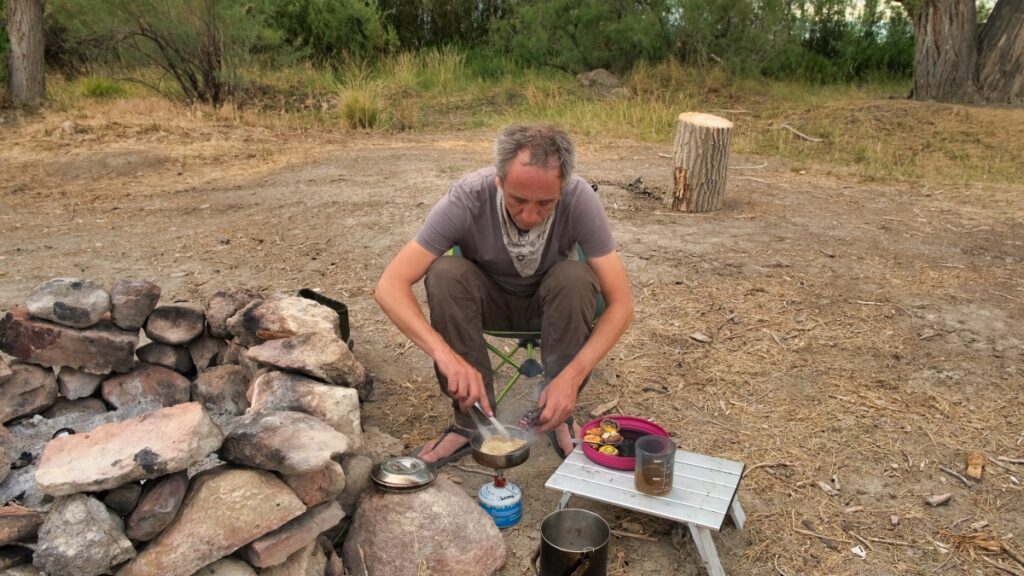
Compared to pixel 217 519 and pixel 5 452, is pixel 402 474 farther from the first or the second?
pixel 5 452

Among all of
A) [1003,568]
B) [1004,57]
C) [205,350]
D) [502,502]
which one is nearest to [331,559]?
[502,502]

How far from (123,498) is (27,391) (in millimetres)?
1050

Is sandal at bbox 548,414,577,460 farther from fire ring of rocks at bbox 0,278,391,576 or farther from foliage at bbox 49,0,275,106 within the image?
foliage at bbox 49,0,275,106

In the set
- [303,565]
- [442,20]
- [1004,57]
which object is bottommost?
[303,565]

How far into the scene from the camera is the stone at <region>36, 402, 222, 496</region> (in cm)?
201

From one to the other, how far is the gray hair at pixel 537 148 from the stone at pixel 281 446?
3.18 ft

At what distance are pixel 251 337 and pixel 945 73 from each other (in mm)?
9926

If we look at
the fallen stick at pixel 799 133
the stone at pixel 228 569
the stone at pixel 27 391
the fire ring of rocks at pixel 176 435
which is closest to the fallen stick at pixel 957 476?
the fire ring of rocks at pixel 176 435

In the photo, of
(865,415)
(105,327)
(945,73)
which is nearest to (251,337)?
(105,327)

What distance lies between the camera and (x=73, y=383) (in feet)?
9.71

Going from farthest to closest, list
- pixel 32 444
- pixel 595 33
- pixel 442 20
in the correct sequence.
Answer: pixel 442 20
pixel 595 33
pixel 32 444

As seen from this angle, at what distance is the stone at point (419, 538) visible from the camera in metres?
2.40

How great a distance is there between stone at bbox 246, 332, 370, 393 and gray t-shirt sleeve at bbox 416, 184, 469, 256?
0.49 meters

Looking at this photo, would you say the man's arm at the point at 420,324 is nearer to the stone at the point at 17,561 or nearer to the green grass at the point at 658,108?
the stone at the point at 17,561
